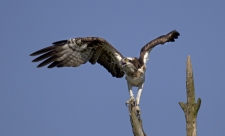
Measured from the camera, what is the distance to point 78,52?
1230 centimetres

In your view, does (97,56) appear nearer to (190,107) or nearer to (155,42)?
(155,42)

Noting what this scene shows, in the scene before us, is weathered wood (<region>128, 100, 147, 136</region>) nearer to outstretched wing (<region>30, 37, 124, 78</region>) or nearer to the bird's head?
the bird's head

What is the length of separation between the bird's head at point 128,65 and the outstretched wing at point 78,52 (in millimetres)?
410

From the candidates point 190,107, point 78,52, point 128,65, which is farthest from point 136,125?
point 78,52

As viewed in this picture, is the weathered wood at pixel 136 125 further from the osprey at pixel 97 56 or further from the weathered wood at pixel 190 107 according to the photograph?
the osprey at pixel 97 56

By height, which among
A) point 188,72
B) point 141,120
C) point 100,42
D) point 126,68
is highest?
point 100,42

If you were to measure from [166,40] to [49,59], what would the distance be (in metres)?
3.35

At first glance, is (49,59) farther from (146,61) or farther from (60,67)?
(146,61)

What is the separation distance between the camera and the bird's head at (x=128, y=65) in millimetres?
11547

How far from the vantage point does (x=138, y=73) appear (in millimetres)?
11594

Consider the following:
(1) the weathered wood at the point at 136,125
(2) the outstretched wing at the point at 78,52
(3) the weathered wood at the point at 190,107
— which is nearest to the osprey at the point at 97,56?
(2) the outstretched wing at the point at 78,52

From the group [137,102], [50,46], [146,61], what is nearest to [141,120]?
[137,102]

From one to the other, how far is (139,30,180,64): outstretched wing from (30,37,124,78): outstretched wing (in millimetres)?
606

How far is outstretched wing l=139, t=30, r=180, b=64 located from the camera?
12218 mm
